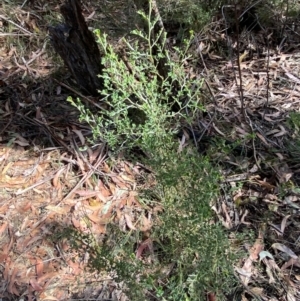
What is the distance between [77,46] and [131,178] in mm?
850

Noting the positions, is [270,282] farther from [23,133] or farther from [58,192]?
[23,133]

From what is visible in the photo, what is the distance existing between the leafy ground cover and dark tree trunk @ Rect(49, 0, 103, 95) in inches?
7.8

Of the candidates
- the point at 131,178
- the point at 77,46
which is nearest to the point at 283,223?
the point at 131,178

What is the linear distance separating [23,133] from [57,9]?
1236 millimetres

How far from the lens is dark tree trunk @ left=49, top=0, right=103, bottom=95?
2730mm

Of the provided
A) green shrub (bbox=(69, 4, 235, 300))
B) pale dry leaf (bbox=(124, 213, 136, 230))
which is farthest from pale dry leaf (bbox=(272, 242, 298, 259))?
pale dry leaf (bbox=(124, 213, 136, 230))

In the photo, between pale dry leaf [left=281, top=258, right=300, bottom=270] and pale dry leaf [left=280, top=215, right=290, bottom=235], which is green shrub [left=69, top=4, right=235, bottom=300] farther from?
pale dry leaf [left=280, top=215, right=290, bottom=235]

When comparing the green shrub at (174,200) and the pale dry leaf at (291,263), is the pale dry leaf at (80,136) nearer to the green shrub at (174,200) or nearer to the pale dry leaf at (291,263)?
the green shrub at (174,200)

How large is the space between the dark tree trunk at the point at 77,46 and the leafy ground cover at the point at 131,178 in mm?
199

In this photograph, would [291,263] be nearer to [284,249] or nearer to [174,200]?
[284,249]

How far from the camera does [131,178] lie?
8.48 feet

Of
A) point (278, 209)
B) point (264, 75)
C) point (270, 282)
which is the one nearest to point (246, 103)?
point (264, 75)

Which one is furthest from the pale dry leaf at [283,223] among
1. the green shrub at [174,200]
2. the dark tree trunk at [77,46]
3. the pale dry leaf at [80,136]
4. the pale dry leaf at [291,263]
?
the dark tree trunk at [77,46]

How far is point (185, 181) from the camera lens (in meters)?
1.88
